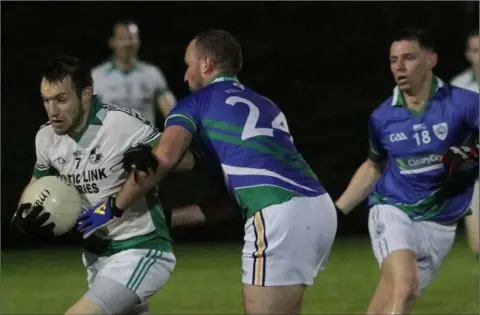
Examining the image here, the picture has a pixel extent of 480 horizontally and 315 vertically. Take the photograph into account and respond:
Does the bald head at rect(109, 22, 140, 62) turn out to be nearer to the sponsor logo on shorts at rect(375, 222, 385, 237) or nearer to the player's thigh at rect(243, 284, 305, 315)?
the sponsor logo on shorts at rect(375, 222, 385, 237)

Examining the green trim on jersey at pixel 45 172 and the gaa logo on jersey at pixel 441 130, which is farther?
the gaa logo on jersey at pixel 441 130

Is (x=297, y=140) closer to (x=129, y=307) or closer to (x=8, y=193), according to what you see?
(x=8, y=193)

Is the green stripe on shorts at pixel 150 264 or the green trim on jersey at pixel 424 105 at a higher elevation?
the green trim on jersey at pixel 424 105

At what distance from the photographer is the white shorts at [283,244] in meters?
4.46

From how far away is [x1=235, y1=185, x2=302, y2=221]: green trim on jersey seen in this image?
4516mm

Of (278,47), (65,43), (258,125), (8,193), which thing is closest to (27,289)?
(8,193)

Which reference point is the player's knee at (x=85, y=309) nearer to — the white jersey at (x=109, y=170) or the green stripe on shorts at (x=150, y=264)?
the green stripe on shorts at (x=150, y=264)

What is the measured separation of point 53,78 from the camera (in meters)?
5.00

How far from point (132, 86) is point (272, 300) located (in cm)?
640

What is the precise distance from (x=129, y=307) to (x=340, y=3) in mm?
10744

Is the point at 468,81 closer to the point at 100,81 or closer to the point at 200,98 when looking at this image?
the point at 100,81

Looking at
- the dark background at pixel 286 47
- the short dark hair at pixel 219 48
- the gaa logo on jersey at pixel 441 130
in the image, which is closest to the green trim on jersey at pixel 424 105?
the gaa logo on jersey at pixel 441 130

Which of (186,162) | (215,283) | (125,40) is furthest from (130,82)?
(186,162)

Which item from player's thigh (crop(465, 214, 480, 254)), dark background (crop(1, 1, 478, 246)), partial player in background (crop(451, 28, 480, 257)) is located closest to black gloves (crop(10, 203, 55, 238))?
partial player in background (crop(451, 28, 480, 257))
